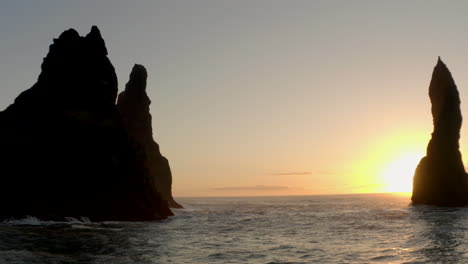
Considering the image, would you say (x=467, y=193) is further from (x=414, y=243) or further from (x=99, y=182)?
(x=99, y=182)

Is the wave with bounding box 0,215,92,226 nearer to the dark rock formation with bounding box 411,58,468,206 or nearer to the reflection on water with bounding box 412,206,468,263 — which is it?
the reflection on water with bounding box 412,206,468,263

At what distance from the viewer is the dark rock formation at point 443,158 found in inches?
3612

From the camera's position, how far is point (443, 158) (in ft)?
312

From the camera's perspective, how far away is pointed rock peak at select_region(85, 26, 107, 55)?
70000mm

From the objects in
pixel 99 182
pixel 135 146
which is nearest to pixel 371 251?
pixel 99 182

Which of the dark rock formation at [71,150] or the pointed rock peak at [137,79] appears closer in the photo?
the dark rock formation at [71,150]

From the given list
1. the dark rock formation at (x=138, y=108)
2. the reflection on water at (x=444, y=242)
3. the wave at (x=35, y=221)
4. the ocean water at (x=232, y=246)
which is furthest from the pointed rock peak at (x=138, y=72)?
the reflection on water at (x=444, y=242)

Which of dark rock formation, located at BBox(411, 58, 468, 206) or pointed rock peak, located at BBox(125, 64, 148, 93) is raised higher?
pointed rock peak, located at BBox(125, 64, 148, 93)

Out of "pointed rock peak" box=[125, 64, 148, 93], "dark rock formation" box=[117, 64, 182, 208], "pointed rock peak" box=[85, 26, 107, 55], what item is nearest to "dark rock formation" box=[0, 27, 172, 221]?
"pointed rock peak" box=[85, 26, 107, 55]

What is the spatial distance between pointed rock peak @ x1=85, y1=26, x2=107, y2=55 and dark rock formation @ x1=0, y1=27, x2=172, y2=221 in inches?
9.4

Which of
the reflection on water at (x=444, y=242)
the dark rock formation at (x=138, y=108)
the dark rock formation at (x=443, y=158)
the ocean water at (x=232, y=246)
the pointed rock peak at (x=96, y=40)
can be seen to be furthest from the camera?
the dark rock formation at (x=138, y=108)

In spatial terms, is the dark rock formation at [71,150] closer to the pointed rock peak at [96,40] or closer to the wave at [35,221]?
the pointed rock peak at [96,40]

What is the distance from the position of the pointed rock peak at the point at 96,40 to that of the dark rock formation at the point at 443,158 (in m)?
69.8

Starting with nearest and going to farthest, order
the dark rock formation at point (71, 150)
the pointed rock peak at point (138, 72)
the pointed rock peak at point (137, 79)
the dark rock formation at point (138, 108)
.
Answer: the dark rock formation at point (71, 150), the pointed rock peak at point (138, 72), the pointed rock peak at point (137, 79), the dark rock formation at point (138, 108)
